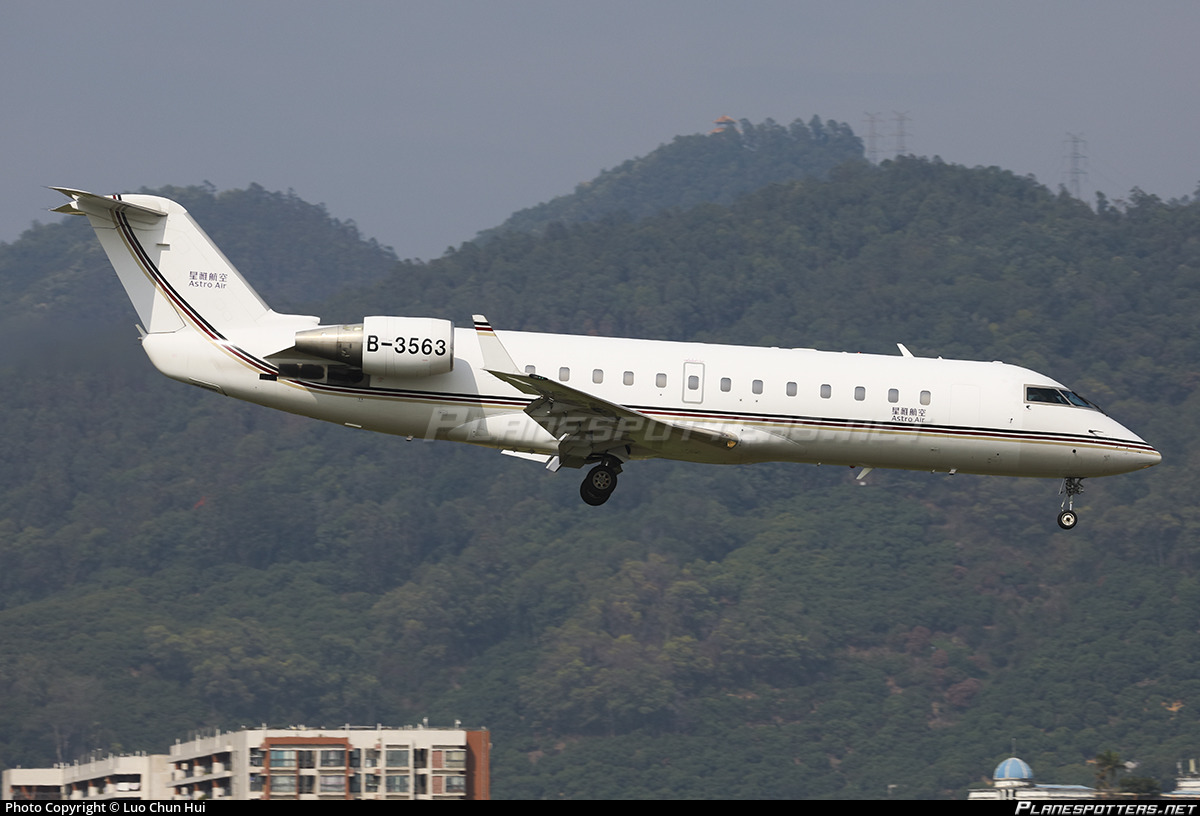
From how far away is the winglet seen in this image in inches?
1163

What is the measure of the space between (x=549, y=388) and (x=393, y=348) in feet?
10.0

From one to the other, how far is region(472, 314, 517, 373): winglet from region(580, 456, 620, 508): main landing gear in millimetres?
2422

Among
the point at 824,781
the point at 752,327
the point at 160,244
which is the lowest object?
the point at 824,781

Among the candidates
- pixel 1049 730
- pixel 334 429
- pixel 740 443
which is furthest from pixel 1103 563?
pixel 740 443

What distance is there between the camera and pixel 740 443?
30.5 meters

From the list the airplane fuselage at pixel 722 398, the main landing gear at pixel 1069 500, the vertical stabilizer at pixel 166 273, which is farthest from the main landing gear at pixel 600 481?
the main landing gear at pixel 1069 500

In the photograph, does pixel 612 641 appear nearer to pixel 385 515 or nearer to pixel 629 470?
pixel 629 470

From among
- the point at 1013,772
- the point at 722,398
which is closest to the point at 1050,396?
the point at 722,398

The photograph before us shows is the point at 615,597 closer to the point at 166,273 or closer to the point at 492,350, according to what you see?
the point at 166,273

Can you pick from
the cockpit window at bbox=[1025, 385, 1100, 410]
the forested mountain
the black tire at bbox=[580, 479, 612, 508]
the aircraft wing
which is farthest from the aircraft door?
the forested mountain

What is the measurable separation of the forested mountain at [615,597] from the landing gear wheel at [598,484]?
3343 inches

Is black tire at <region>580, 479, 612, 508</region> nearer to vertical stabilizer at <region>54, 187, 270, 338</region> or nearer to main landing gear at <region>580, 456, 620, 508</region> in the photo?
main landing gear at <region>580, 456, 620, 508</region>

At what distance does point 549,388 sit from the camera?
28.9 metres

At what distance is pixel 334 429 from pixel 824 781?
65.2 metres
